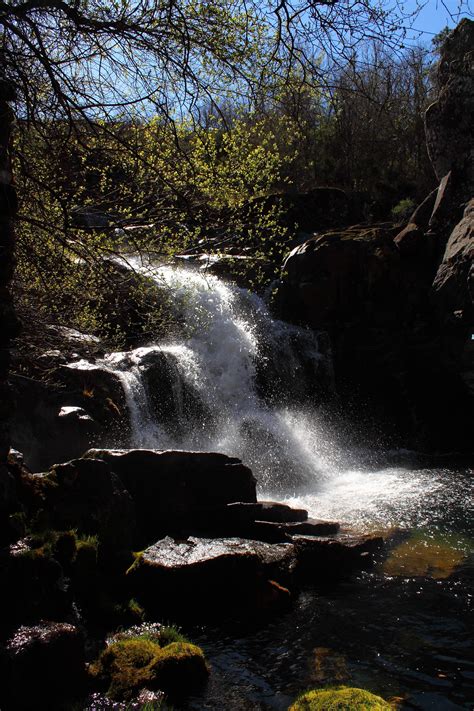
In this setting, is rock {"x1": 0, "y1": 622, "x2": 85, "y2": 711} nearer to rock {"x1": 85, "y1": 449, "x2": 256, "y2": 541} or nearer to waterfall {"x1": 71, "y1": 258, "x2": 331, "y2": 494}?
rock {"x1": 85, "y1": 449, "x2": 256, "y2": 541}

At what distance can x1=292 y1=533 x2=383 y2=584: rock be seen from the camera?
7.18m

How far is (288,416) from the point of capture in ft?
47.5

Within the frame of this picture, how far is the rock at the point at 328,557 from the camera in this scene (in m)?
7.18

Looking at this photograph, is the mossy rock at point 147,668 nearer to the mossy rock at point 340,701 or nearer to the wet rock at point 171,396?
the mossy rock at point 340,701

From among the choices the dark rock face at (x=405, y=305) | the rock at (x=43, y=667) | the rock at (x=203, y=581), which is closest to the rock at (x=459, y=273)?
the dark rock face at (x=405, y=305)

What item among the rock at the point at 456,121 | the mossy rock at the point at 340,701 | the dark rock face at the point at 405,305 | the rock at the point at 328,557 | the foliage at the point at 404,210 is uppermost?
the rock at the point at 456,121

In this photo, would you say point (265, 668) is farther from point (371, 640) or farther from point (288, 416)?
point (288, 416)

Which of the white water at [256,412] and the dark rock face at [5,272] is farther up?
the dark rock face at [5,272]

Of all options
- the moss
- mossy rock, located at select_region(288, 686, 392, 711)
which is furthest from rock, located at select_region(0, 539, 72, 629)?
mossy rock, located at select_region(288, 686, 392, 711)

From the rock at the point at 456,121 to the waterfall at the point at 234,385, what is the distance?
6264mm

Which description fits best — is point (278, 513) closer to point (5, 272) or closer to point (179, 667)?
point (179, 667)

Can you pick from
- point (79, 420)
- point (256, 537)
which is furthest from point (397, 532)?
point (79, 420)

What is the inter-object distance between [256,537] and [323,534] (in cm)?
97

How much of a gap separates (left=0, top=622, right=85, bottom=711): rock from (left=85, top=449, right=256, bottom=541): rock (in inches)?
120
